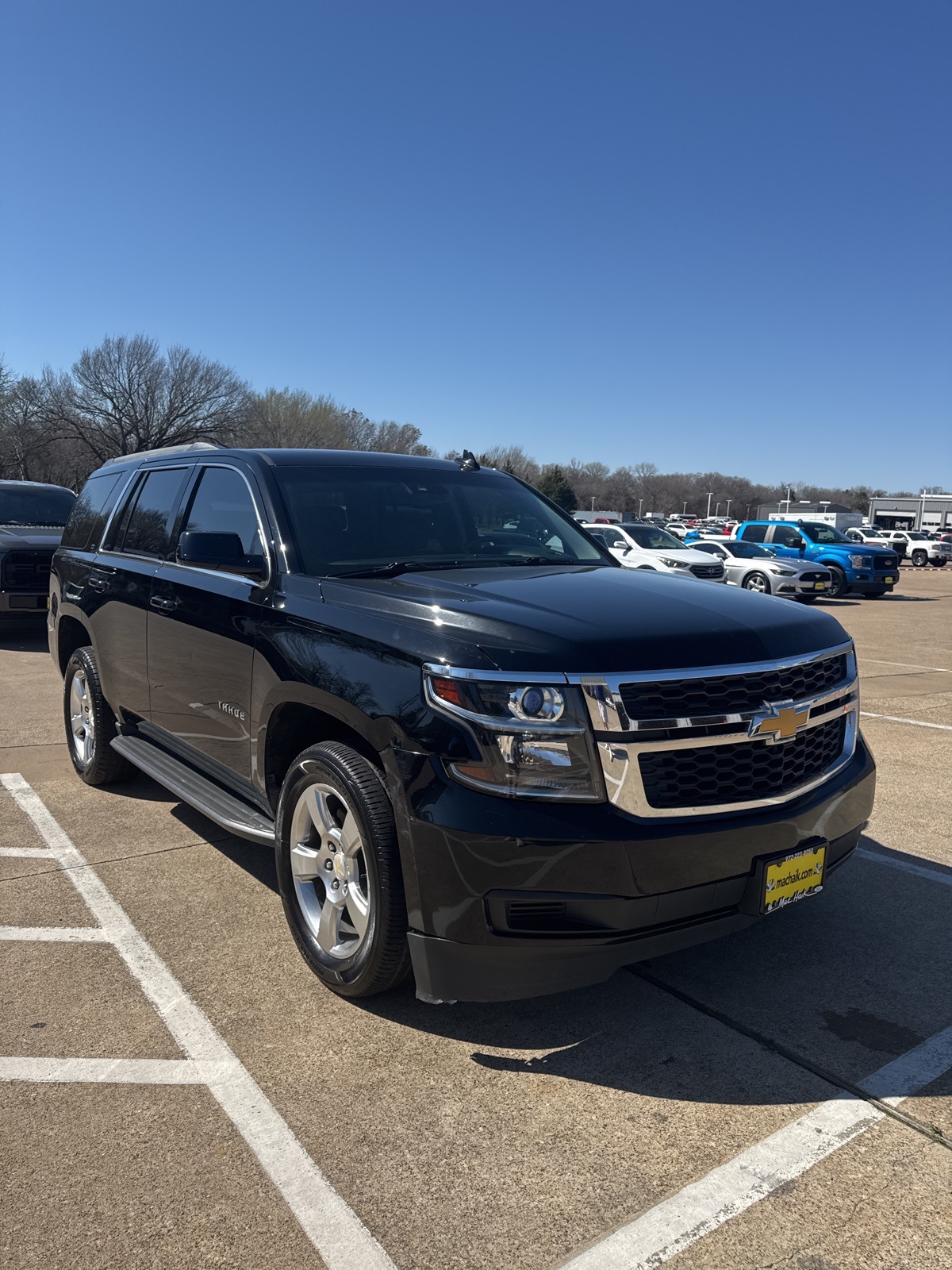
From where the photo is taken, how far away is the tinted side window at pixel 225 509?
410 centimetres

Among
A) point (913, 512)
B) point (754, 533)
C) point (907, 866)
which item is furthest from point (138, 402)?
point (913, 512)

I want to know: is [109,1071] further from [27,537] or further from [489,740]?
[27,537]

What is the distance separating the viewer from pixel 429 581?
3.52m

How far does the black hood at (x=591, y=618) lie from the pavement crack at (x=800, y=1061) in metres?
1.21

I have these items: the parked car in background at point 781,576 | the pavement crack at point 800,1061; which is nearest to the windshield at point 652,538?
the parked car in background at point 781,576

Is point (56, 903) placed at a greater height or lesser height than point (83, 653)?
lesser

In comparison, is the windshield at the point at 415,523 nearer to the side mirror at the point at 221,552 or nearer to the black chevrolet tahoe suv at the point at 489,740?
the black chevrolet tahoe suv at the point at 489,740

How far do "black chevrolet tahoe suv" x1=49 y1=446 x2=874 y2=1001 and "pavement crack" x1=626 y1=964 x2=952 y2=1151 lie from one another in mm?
391

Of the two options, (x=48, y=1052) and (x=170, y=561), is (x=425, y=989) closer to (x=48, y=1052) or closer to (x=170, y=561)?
(x=48, y=1052)

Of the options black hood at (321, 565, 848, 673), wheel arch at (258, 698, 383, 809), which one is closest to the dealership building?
black hood at (321, 565, 848, 673)

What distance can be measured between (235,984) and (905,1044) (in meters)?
2.23

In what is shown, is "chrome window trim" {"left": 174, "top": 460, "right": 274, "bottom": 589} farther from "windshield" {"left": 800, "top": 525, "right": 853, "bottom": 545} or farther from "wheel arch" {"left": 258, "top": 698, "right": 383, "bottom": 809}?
"windshield" {"left": 800, "top": 525, "right": 853, "bottom": 545}

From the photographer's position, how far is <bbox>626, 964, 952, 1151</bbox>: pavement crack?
104 inches

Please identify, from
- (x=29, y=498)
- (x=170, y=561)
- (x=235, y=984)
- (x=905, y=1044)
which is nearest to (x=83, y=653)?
(x=170, y=561)
